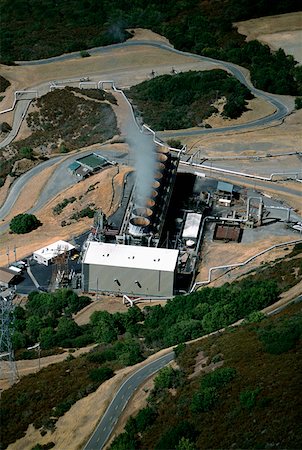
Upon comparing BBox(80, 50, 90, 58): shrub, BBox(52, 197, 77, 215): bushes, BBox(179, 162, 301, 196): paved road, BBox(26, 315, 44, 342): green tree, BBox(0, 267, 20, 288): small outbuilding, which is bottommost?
BBox(26, 315, 44, 342): green tree

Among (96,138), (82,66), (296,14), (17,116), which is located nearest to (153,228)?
(96,138)

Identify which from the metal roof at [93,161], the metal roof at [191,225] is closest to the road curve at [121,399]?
the metal roof at [191,225]

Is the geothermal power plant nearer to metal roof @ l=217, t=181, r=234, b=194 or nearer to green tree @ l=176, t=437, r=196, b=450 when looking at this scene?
metal roof @ l=217, t=181, r=234, b=194

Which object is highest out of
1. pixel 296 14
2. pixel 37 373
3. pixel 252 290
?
pixel 296 14

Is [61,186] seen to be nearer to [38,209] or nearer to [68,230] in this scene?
[38,209]

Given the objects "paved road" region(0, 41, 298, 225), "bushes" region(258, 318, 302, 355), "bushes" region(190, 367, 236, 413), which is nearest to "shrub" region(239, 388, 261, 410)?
"bushes" region(190, 367, 236, 413)

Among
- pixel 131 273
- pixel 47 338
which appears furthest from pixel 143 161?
pixel 47 338
